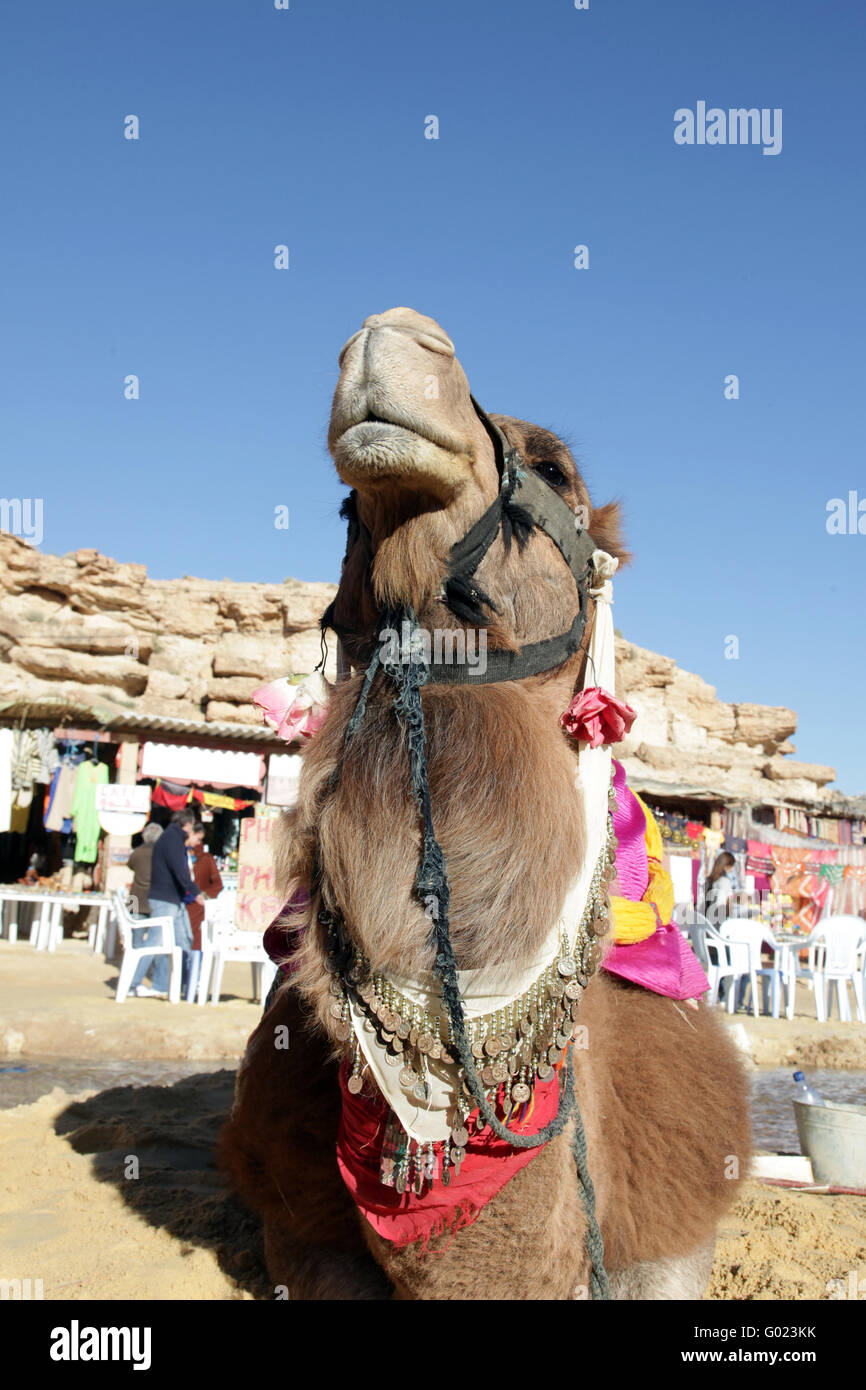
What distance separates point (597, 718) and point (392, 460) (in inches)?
27.5

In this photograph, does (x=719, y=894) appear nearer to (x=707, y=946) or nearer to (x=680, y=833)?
(x=707, y=946)

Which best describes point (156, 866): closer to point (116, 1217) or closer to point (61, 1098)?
point (61, 1098)

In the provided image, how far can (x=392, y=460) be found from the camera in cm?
198

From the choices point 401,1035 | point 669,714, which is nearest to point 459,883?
point 401,1035

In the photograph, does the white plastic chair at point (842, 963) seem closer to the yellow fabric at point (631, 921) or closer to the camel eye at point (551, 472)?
the yellow fabric at point (631, 921)

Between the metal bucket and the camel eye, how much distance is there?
3.37 m

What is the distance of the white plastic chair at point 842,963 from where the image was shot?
1100cm

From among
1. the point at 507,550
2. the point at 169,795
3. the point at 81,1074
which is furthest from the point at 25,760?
the point at 507,550

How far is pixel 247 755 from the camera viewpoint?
54.5ft

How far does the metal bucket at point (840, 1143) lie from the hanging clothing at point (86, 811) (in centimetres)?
1319

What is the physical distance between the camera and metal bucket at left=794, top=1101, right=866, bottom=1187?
4.46 metres
